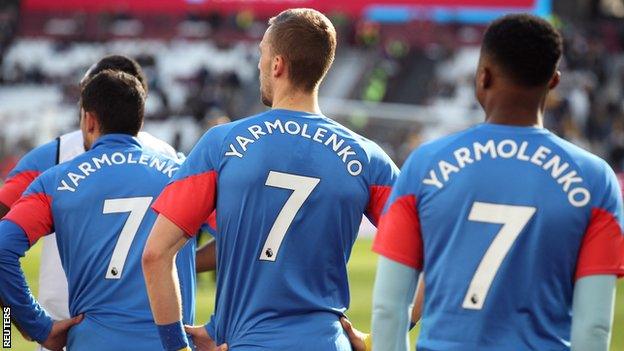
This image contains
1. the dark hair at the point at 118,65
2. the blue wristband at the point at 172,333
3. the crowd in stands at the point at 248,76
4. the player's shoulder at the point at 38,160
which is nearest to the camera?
the blue wristband at the point at 172,333

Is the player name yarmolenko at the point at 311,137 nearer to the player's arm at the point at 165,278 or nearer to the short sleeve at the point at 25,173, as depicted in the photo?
the player's arm at the point at 165,278

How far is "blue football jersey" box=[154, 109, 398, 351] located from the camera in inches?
156

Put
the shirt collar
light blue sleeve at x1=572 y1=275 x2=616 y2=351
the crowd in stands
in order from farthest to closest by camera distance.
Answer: the crowd in stands
the shirt collar
light blue sleeve at x1=572 y1=275 x2=616 y2=351

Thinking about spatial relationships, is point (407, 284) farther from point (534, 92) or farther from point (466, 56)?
point (466, 56)

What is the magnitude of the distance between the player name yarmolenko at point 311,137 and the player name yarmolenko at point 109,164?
0.79 metres

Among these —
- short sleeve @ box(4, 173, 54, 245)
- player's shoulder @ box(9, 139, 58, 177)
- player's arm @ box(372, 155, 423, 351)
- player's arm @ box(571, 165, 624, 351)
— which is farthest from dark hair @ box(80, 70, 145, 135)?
player's arm @ box(571, 165, 624, 351)

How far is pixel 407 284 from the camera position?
11.0 ft

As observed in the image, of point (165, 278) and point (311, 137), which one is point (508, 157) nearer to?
point (311, 137)

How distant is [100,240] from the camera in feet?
15.2

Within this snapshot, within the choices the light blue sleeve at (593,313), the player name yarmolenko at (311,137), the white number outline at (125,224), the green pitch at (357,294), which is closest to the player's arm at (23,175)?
the white number outline at (125,224)

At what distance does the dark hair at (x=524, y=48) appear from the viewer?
3354 mm

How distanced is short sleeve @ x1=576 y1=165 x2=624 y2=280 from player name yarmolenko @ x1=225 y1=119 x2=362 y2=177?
39.1 inches

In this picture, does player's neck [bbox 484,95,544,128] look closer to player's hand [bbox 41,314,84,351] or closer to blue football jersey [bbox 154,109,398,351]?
blue football jersey [bbox 154,109,398,351]

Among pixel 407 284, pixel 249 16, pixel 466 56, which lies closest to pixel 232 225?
pixel 407 284
